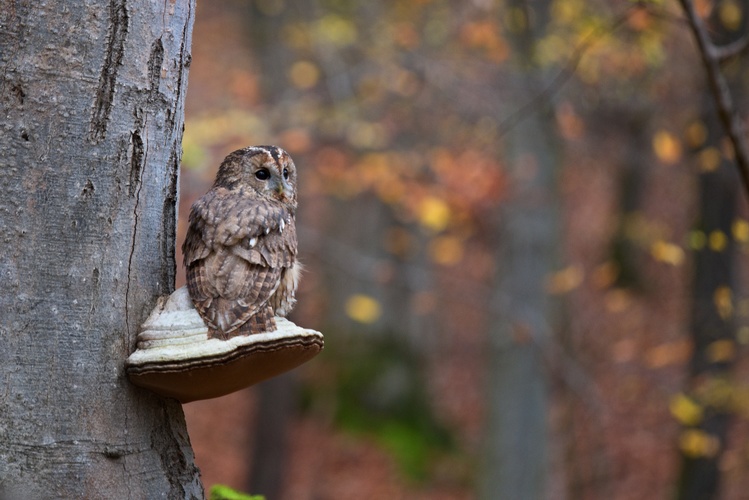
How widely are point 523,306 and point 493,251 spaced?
3.40 m

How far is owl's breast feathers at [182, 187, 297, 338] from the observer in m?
2.46

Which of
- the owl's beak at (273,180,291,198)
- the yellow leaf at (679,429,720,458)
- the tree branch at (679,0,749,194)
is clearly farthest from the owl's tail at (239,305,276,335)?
the yellow leaf at (679,429,720,458)

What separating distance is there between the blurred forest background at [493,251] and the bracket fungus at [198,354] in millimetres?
2886

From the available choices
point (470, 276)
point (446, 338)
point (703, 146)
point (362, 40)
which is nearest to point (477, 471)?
point (703, 146)

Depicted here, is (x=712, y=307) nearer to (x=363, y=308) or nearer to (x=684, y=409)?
(x=684, y=409)

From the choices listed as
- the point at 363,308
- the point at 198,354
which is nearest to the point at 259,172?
the point at 198,354

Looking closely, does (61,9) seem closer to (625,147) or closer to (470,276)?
(625,147)

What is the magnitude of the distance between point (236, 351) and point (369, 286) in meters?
12.8

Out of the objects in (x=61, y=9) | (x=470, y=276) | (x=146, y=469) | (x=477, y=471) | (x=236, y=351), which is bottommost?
(x=477, y=471)

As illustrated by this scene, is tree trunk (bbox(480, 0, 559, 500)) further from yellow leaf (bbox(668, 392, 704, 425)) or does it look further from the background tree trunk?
yellow leaf (bbox(668, 392, 704, 425))

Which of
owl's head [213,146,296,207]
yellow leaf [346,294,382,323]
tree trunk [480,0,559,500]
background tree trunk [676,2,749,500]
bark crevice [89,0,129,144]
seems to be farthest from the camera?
yellow leaf [346,294,382,323]

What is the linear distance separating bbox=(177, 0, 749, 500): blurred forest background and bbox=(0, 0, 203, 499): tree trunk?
3003mm

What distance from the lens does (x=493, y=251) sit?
13.1 m

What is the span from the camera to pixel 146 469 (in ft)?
8.25
